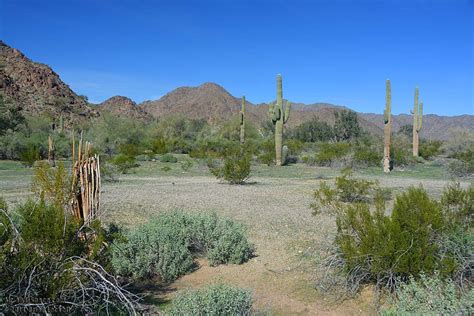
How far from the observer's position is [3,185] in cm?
1680

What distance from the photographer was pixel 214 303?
16.0 feet

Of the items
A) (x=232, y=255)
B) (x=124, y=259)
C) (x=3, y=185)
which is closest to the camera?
(x=124, y=259)

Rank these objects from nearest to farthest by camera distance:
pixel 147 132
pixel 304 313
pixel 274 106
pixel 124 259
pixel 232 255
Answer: pixel 304 313 → pixel 124 259 → pixel 232 255 → pixel 274 106 → pixel 147 132

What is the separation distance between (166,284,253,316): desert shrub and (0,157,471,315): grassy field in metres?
0.67

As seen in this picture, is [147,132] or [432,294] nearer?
[432,294]

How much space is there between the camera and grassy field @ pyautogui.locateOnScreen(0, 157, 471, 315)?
6.59m

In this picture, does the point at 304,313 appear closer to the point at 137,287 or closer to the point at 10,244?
the point at 137,287

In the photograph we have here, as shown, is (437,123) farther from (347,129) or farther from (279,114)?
(279,114)

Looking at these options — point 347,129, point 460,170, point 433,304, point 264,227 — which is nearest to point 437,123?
point 347,129

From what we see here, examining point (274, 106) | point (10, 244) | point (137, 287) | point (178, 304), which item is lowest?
point (137, 287)

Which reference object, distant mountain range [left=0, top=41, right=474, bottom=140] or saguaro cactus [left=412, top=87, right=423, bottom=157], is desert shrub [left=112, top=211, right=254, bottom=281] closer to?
saguaro cactus [left=412, top=87, right=423, bottom=157]

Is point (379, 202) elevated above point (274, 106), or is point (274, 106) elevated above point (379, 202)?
point (274, 106)

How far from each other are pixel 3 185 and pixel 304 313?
13.8m

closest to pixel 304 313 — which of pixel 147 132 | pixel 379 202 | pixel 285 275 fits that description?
pixel 285 275
